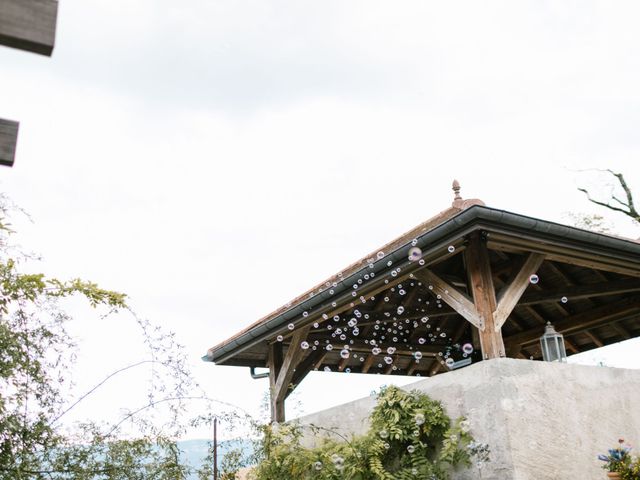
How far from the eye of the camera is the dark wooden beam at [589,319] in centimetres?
749

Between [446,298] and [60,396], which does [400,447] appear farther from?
[60,396]

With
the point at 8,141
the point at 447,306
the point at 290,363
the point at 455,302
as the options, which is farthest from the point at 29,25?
the point at 447,306

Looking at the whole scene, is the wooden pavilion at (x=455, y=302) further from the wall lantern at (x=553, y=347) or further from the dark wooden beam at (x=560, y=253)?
the wall lantern at (x=553, y=347)

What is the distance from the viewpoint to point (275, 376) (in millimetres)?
7941

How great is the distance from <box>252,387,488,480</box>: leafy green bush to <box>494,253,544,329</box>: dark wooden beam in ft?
2.84

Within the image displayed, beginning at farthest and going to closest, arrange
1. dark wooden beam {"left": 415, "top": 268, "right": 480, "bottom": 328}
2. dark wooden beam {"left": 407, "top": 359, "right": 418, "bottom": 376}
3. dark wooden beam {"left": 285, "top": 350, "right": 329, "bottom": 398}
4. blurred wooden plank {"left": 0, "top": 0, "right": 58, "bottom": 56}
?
1. dark wooden beam {"left": 407, "top": 359, "right": 418, "bottom": 376}
2. dark wooden beam {"left": 285, "top": 350, "right": 329, "bottom": 398}
3. dark wooden beam {"left": 415, "top": 268, "right": 480, "bottom": 328}
4. blurred wooden plank {"left": 0, "top": 0, "right": 58, "bottom": 56}

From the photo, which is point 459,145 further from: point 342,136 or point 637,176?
point 637,176

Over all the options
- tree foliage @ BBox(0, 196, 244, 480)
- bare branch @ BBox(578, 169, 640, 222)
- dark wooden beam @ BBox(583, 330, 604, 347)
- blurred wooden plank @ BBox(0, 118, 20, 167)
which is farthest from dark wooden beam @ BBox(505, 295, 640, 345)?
bare branch @ BBox(578, 169, 640, 222)

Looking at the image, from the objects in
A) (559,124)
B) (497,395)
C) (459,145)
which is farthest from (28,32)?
(559,124)

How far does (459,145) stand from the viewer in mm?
12727

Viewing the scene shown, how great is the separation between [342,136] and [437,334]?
332cm

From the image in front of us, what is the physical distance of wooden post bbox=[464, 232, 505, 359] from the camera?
5.25 m

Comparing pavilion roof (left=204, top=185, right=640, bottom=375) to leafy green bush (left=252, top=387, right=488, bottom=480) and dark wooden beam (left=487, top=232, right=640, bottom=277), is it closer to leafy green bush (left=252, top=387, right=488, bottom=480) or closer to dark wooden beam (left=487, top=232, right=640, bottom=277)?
dark wooden beam (left=487, top=232, right=640, bottom=277)

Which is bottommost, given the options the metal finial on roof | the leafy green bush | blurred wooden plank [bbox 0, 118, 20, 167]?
the leafy green bush
